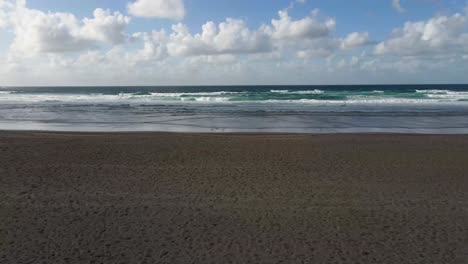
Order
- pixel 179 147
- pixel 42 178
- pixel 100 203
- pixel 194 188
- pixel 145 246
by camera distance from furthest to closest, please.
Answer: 1. pixel 179 147
2. pixel 42 178
3. pixel 194 188
4. pixel 100 203
5. pixel 145 246

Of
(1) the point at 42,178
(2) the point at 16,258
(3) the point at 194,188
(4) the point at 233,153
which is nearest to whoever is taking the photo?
(2) the point at 16,258

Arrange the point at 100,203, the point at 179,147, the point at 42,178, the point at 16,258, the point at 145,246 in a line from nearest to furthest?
the point at 16,258
the point at 145,246
the point at 100,203
the point at 42,178
the point at 179,147

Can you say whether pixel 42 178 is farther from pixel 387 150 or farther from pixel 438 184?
pixel 387 150

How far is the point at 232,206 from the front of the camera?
6.38 metres

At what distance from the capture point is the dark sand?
15.9ft

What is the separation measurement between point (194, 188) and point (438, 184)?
15.9ft

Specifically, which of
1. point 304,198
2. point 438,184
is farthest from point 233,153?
point 438,184

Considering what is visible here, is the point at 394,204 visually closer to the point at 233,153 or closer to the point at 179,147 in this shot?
the point at 233,153

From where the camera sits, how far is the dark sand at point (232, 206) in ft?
15.9

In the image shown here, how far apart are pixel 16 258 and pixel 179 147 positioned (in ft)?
24.3

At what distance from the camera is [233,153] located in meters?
11.0

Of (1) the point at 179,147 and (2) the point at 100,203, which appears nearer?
(2) the point at 100,203

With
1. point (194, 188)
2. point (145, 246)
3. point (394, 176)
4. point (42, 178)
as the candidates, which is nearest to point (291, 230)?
point (145, 246)

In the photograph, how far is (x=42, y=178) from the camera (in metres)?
8.01
